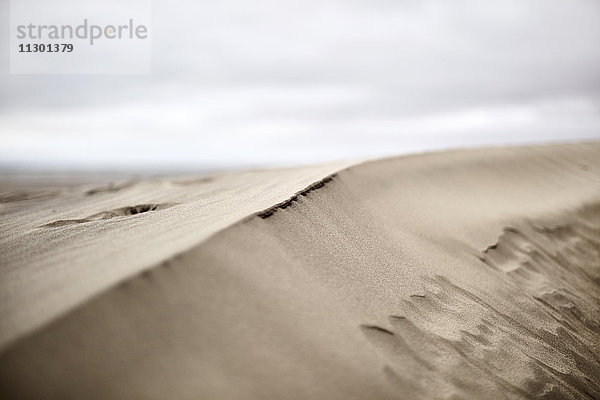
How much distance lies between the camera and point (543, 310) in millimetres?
2301

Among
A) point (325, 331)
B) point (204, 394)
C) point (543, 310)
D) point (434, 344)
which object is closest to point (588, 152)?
point (543, 310)

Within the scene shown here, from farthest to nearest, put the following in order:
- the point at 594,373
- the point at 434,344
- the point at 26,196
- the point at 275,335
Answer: the point at 26,196 → the point at 594,373 → the point at 434,344 → the point at 275,335

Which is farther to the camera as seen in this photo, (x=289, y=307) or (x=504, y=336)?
(x=504, y=336)

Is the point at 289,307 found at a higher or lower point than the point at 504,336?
higher

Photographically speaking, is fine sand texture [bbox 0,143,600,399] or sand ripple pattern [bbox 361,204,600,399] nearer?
fine sand texture [bbox 0,143,600,399]

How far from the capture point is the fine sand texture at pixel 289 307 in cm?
107

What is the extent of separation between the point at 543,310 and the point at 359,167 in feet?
6.40

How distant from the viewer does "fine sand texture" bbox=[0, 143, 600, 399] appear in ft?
3.50

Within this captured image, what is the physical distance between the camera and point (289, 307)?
1364 mm

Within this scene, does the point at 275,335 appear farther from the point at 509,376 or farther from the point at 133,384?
the point at 509,376

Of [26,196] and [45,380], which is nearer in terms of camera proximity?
[45,380]

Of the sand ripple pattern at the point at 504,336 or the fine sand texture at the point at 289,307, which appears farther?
the sand ripple pattern at the point at 504,336

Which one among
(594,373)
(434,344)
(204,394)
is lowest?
(594,373)

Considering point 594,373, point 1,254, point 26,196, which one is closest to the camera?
point 1,254
